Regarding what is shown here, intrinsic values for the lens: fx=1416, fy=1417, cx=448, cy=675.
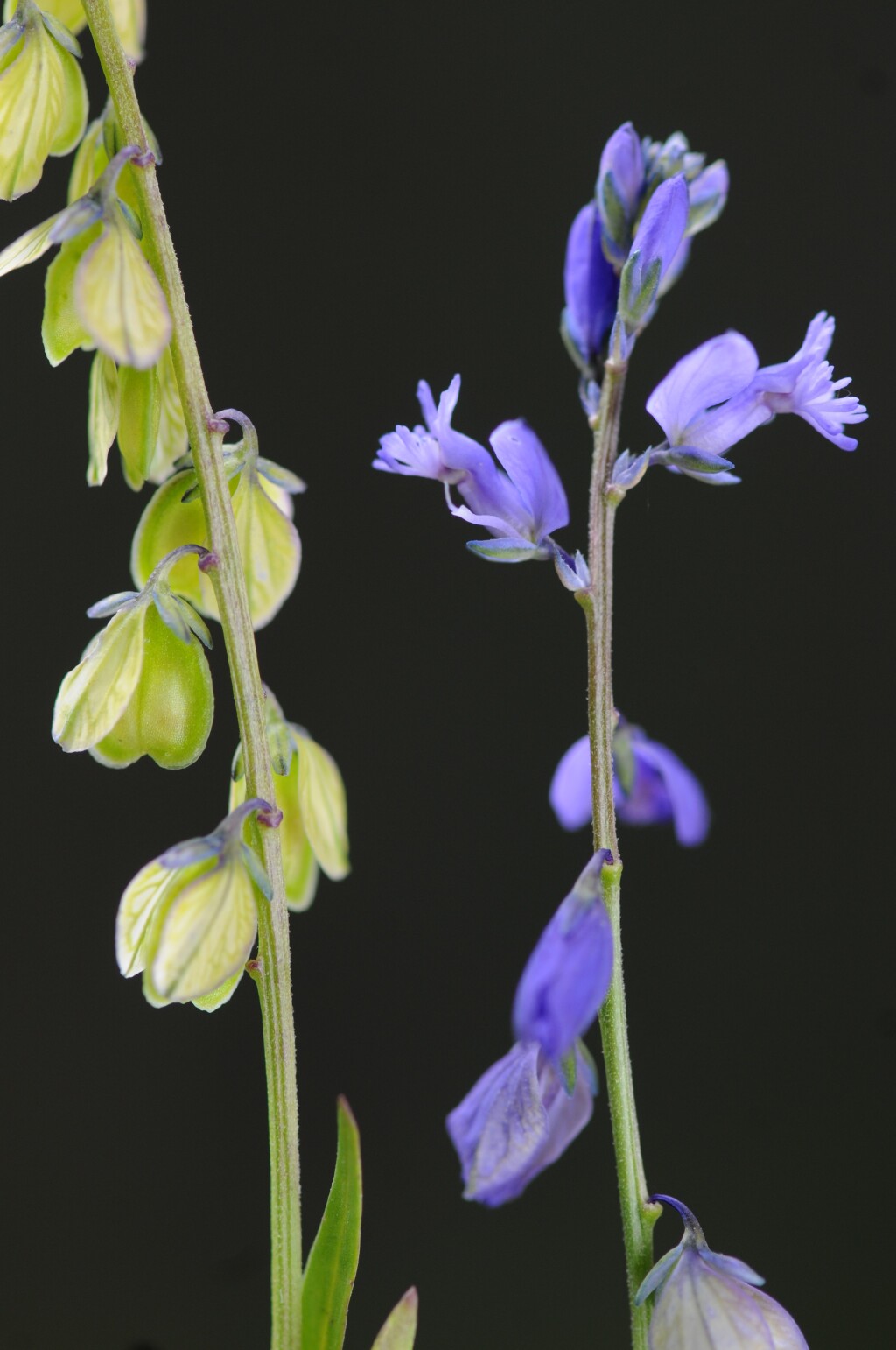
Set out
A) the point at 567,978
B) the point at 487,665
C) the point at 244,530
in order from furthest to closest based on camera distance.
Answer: the point at 487,665 → the point at 244,530 → the point at 567,978

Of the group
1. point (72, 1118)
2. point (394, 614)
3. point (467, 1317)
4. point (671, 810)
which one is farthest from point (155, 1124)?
point (671, 810)

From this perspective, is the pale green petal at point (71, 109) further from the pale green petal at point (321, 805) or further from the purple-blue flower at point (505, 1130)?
the purple-blue flower at point (505, 1130)

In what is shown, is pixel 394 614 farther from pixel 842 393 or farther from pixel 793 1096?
pixel 793 1096

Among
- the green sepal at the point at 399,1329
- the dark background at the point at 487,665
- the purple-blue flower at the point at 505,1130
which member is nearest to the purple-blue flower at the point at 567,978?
the purple-blue flower at the point at 505,1130

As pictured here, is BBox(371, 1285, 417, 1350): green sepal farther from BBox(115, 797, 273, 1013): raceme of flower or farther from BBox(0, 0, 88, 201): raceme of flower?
BBox(0, 0, 88, 201): raceme of flower

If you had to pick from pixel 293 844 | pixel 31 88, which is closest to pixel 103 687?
pixel 293 844

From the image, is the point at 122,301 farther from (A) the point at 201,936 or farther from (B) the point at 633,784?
(B) the point at 633,784

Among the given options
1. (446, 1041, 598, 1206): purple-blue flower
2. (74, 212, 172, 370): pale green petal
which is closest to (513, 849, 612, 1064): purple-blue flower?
(446, 1041, 598, 1206): purple-blue flower

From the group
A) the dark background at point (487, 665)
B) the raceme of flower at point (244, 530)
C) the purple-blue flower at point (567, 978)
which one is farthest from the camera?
the dark background at point (487, 665)
